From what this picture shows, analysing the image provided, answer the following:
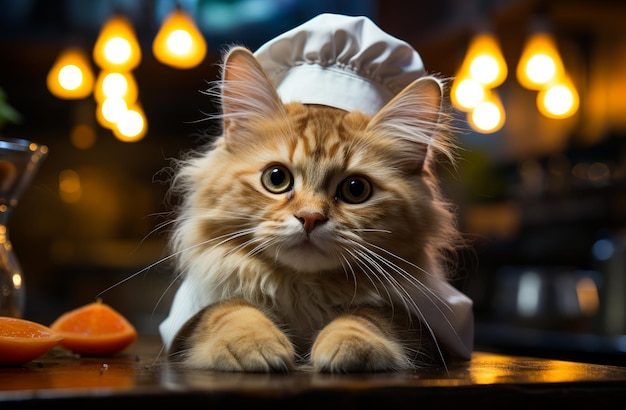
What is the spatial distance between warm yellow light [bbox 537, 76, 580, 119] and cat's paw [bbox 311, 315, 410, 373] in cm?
294

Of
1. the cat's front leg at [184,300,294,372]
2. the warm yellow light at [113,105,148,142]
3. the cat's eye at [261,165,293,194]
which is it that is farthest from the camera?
the warm yellow light at [113,105,148,142]

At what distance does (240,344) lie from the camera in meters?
1.02

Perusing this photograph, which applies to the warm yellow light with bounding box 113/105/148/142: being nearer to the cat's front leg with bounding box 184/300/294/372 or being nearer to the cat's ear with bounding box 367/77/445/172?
the cat's ear with bounding box 367/77/445/172

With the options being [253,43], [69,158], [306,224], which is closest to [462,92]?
[253,43]

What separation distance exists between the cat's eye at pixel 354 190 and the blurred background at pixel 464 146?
1456 mm

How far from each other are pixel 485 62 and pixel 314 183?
2.71 m

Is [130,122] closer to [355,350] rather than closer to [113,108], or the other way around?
[113,108]

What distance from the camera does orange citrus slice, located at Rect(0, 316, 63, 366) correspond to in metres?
1.05

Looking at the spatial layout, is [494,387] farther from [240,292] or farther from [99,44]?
[99,44]

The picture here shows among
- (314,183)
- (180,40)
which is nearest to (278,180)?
(314,183)

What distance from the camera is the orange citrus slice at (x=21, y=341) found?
41.5 inches

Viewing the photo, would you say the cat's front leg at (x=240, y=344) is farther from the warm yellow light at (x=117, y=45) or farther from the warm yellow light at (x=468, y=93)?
the warm yellow light at (x=117, y=45)

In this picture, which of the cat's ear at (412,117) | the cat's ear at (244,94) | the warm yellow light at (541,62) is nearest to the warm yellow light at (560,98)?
the warm yellow light at (541,62)

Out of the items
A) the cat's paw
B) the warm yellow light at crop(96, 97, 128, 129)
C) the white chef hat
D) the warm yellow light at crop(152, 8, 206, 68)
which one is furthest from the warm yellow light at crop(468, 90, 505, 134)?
the cat's paw
